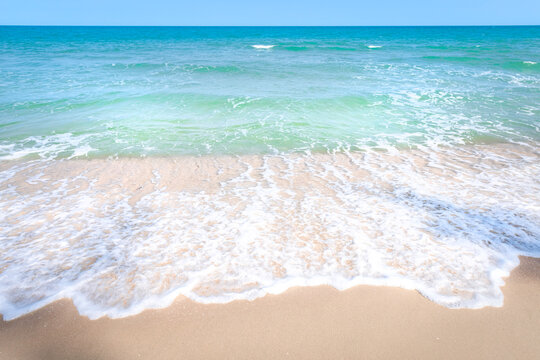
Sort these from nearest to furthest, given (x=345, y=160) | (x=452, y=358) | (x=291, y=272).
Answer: (x=452, y=358)
(x=291, y=272)
(x=345, y=160)

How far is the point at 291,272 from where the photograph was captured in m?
3.30

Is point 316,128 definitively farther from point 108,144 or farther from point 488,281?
point 488,281

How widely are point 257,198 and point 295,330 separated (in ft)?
8.23

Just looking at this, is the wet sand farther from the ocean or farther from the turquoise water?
the turquoise water

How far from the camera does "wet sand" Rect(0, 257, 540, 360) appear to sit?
2482 millimetres

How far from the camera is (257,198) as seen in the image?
491 cm

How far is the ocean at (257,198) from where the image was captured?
3205 mm

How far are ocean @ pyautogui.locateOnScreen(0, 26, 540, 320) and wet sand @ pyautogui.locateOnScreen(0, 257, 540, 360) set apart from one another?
0.15 m

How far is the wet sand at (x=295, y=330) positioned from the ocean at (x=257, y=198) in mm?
154

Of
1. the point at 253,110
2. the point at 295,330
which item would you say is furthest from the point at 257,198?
the point at 253,110

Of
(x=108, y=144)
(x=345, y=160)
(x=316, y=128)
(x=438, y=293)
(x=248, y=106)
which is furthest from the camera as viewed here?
(x=248, y=106)

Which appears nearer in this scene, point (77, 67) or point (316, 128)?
point (316, 128)

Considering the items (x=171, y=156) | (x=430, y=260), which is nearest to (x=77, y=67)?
(x=171, y=156)

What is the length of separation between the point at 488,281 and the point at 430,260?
0.55m
